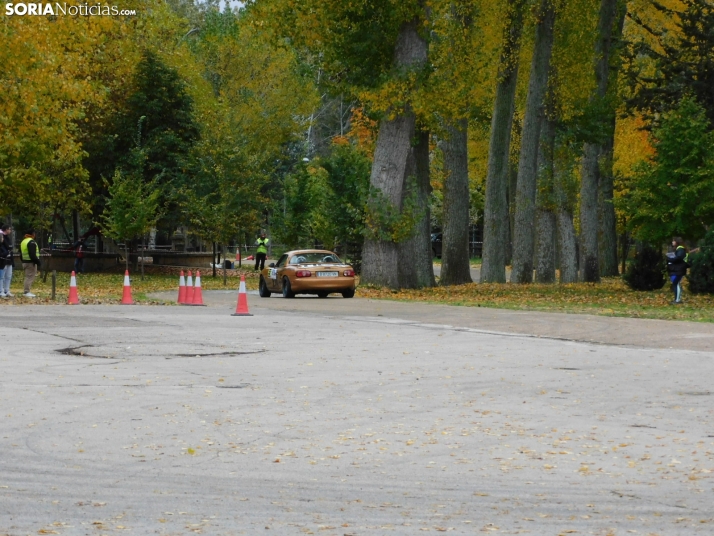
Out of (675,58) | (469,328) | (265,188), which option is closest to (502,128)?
(675,58)

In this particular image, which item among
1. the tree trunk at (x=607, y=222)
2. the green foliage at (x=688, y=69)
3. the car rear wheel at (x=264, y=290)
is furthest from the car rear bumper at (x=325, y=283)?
the tree trunk at (x=607, y=222)

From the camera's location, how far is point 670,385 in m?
14.6

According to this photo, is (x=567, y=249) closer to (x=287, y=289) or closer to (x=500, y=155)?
(x=500, y=155)

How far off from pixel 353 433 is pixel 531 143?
33.4 meters

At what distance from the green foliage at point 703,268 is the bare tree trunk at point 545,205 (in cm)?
970

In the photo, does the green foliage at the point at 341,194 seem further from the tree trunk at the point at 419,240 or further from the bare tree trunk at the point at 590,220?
the tree trunk at the point at 419,240

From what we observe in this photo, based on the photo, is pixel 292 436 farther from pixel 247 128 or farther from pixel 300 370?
pixel 247 128

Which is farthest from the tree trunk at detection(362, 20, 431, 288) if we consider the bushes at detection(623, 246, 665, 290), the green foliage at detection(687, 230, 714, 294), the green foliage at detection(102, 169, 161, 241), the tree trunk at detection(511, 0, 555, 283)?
the green foliage at detection(102, 169, 161, 241)

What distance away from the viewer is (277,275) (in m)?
34.8

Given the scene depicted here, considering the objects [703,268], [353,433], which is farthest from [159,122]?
[353,433]

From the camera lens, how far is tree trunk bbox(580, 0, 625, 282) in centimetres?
4597

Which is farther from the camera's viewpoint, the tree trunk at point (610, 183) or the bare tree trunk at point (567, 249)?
the bare tree trunk at point (567, 249)

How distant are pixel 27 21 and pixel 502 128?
651 inches

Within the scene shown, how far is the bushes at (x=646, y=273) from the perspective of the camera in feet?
136
